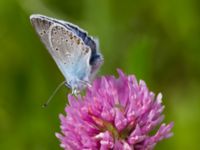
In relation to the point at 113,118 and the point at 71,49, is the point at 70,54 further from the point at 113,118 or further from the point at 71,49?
the point at 113,118

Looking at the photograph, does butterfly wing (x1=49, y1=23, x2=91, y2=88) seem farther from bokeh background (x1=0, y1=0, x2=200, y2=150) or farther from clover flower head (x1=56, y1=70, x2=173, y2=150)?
bokeh background (x1=0, y1=0, x2=200, y2=150)

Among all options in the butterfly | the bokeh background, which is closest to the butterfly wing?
the butterfly

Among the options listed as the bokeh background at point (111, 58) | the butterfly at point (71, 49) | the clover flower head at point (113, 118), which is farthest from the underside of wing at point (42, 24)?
the bokeh background at point (111, 58)

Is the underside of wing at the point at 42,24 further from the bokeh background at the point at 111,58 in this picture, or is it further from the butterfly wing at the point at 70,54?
the bokeh background at the point at 111,58

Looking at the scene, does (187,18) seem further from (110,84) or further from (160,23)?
(110,84)

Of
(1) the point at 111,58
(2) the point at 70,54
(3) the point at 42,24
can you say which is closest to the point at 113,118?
(2) the point at 70,54

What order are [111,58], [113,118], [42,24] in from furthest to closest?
[111,58], [42,24], [113,118]

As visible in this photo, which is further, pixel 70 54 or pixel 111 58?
pixel 111 58
